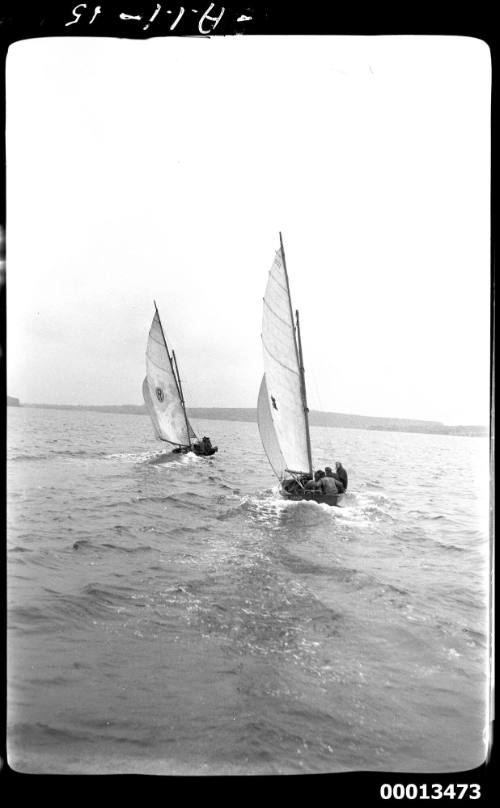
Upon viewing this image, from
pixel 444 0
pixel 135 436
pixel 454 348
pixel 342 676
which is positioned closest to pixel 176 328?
pixel 135 436

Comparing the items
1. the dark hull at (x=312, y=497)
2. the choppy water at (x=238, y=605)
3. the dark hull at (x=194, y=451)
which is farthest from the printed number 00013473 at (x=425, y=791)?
the dark hull at (x=194, y=451)

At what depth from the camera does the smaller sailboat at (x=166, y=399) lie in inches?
77.2

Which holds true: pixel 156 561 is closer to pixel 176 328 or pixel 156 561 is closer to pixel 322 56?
pixel 176 328

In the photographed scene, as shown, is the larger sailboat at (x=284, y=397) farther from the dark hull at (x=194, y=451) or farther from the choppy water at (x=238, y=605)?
the dark hull at (x=194, y=451)

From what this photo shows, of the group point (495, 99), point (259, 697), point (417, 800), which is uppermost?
point (495, 99)

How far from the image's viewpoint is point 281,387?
6.78 ft

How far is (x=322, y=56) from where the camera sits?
2.02 metres

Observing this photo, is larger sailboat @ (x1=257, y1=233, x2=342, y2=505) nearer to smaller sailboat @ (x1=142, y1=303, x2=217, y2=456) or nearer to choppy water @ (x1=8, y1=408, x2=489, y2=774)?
choppy water @ (x1=8, y1=408, x2=489, y2=774)

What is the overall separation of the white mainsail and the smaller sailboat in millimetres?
221

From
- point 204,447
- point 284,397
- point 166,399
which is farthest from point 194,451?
point 284,397

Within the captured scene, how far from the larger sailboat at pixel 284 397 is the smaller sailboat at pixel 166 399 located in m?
0.22

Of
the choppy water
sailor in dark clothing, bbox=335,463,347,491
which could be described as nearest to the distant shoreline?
the choppy water

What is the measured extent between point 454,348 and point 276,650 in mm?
1137

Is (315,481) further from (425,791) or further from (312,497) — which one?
(425,791)
